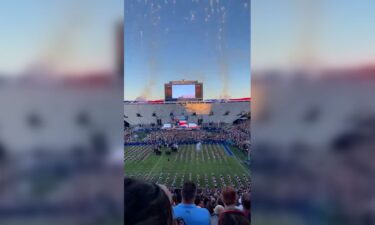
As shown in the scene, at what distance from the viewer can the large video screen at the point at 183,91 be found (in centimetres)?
228

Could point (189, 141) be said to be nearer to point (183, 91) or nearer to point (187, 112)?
point (187, 112)

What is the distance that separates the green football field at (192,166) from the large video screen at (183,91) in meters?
0.56

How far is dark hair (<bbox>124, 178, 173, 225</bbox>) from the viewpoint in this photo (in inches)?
45.4

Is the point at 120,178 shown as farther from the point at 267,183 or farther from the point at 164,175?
the point at 164,175

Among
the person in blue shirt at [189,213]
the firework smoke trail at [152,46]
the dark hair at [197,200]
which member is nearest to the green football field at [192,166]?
the dark hair at [197,200]

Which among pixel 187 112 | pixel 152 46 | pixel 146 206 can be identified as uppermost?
pixel 152 46

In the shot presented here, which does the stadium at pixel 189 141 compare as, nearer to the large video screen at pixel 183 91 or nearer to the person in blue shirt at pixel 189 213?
the large video screen at pixel 183 91

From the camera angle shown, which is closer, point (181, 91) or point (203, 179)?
point (181, 91)

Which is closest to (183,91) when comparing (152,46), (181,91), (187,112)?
(181,91)

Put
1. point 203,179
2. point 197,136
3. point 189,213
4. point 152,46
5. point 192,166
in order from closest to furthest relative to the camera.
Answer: point 189,213, point 152,46, point 197,136, point 203,179, point 192,166

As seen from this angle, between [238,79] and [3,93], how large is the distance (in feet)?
4.84

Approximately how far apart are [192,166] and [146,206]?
70.3 inches

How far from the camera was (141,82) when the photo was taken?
231 cm

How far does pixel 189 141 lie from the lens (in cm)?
275
